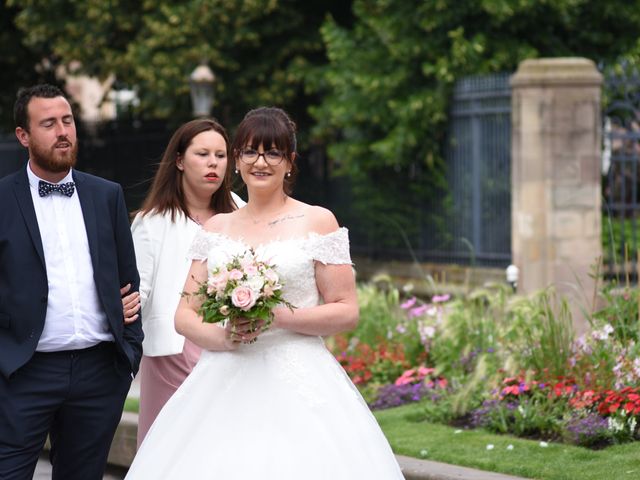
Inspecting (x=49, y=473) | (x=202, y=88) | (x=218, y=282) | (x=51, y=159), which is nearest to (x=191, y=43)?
(x=202, y=88)

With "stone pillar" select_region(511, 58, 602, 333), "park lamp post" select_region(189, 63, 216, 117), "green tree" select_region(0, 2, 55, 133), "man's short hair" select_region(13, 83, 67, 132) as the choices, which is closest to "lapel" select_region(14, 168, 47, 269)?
"man's short hair" select_region(13, 83, 67, 132)

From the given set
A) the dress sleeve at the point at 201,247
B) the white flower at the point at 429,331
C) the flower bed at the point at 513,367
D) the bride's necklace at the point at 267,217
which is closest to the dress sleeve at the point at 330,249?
the bride's necklace at the point at 267,217

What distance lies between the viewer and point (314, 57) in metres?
21.1

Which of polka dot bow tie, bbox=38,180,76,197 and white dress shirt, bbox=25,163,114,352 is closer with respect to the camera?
white dress shirt, bbox=25,163,114,352

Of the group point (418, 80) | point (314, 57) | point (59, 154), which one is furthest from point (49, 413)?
point (314, 57)

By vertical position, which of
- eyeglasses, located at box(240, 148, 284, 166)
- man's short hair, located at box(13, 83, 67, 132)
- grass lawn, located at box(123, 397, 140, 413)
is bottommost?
grass lawn, located at box(123, 397, 140, 413)

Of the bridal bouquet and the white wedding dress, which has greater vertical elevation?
the bridal bouquet

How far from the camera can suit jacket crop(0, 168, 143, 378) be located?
5.05 m

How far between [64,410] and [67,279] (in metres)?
0.52

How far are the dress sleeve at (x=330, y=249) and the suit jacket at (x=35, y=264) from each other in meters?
0.87

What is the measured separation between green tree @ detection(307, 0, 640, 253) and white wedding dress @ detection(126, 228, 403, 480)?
10361 mm

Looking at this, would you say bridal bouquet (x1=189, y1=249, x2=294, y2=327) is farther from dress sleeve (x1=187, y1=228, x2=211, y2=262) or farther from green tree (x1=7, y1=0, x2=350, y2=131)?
green tree (x1=7, y1=0, x2=350, y2=131)

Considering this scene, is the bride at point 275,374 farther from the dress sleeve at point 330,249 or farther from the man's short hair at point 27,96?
the man's short hair at point 27,96

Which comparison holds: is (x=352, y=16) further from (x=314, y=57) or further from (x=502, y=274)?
(x=502, y=274)
